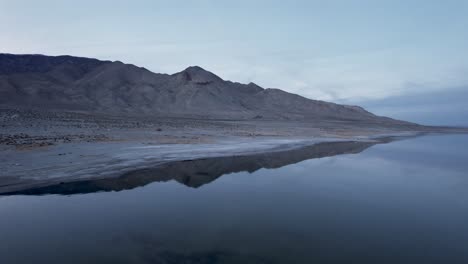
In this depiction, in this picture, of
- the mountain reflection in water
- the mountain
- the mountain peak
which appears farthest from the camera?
the mountain peak

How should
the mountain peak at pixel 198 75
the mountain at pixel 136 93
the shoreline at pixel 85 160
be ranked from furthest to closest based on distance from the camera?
the mountain peak at pixel 198 75
the mountain at pixel 136 93
the shoreline at pixel 85 160

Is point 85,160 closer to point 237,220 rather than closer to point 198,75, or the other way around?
point 237,220

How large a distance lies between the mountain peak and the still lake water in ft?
299

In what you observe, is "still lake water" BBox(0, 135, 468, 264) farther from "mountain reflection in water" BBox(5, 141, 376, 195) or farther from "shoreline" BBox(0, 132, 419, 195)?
"shoreline" BBox(0, 132, 419, 195)

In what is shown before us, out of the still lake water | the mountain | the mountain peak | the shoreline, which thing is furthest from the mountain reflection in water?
the mountain peak

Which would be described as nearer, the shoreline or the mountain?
the shoreline

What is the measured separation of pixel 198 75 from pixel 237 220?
10701 centimetres

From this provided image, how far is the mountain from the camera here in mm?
73844

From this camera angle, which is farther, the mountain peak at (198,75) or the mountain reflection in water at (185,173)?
the mountain peak at (198,75)

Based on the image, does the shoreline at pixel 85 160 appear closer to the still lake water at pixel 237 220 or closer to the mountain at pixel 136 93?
the still lake water at pixel 237 220

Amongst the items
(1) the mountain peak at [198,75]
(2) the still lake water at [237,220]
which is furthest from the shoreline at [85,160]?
(1) the mountain peak at [198,75]

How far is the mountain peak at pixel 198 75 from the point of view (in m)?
106

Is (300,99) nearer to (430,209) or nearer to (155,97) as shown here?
(155,97)

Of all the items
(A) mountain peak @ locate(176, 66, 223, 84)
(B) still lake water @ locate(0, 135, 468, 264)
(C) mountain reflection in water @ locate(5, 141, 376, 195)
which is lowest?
(B) still lake water @ locate(0, 135, 468, 264)
